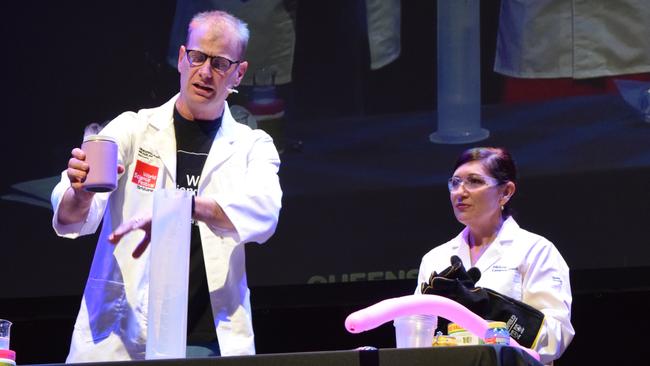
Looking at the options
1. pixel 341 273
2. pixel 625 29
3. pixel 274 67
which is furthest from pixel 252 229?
pixel 625 29

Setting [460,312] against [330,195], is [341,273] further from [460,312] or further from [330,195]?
[460,312]

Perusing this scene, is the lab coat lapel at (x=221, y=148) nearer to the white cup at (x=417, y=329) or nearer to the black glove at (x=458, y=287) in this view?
the black glove at (x=458, y=287)

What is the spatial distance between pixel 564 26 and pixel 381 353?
2.48 metres

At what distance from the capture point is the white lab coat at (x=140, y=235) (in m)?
2.19

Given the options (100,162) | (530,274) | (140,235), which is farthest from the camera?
(530,274)

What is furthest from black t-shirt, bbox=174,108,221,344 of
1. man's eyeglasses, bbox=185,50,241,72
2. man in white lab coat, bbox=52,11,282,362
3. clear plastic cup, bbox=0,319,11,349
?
clear plastic cup, bbox=0,319,11,349

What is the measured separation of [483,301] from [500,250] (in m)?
0.62

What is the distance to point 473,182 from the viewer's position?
9.30 feet

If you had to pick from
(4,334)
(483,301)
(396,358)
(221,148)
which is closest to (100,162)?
(4,334)

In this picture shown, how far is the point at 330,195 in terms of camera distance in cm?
368

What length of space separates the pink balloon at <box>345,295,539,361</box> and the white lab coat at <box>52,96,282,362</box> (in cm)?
59

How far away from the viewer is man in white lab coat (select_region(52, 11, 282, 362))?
217cm

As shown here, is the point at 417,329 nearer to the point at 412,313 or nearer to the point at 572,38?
the point at 412,313

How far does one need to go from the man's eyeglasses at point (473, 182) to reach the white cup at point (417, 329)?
1.14 meters
